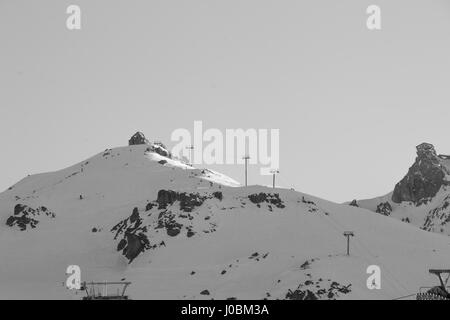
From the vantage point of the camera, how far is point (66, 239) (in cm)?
13238

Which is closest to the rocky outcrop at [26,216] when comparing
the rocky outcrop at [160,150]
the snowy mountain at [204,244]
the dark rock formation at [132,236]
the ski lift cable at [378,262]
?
the snowy mountain at [204,244]

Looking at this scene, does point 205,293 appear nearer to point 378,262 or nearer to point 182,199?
point 378,262

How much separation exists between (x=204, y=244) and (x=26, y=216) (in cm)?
4024

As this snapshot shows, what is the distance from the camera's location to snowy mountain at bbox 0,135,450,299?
10438 centimetres

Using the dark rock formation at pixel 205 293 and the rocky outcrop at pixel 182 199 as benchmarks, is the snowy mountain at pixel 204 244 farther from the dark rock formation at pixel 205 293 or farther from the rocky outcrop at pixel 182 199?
the dark rock formation at pixel 205 293

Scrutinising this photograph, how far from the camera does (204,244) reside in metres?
121

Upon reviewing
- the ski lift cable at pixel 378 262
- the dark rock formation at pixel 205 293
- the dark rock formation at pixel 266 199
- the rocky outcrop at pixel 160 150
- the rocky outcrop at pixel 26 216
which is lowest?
the dark rock formation at pixel 205 293

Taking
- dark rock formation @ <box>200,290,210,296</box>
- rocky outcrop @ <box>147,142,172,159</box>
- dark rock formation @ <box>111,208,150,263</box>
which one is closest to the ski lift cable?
dark rock formation @ <box>200,290,210,296</box>

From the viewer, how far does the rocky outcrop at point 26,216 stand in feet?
462

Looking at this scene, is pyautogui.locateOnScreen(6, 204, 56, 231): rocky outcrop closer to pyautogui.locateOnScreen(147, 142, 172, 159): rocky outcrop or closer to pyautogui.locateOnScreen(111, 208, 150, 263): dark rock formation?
pyautogui.locateOnScreen(111, 208, 150, 263): dark rock formation

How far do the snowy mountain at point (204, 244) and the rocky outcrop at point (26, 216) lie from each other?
0.30 metres

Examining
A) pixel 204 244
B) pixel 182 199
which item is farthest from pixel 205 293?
pixel 182 199
